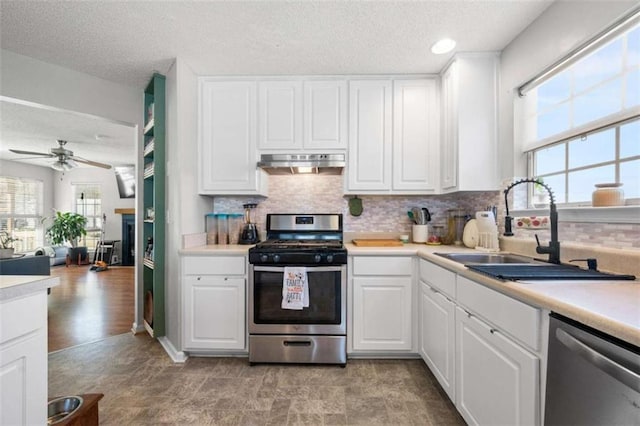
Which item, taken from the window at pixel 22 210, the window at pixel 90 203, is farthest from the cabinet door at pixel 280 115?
the window at pixel 22 210

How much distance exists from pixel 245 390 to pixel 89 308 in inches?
114

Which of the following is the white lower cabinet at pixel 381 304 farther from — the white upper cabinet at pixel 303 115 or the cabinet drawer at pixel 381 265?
the white upper cabinet at pixel 303 115

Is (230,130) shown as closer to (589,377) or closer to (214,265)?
(214,265)

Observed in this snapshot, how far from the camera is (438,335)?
5.81 ft

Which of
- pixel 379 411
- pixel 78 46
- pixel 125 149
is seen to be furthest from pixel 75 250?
pixel 379 411

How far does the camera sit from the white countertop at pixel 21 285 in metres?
0.91

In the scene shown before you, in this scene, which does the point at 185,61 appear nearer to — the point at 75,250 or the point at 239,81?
the point at 239,81

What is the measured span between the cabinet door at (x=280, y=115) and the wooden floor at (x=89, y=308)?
7.89 ft

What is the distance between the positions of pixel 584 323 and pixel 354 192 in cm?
181

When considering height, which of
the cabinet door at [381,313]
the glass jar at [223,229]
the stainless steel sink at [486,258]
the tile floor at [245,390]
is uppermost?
the glass jar at [223,229]

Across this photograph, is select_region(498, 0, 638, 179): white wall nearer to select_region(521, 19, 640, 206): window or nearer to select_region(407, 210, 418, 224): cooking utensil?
select_region(521, 19, 640, 206): window

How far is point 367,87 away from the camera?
8.02 ft

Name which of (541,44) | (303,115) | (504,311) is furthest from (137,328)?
(541,44)

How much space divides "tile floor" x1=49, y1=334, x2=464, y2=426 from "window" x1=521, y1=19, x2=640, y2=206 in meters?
1.51
